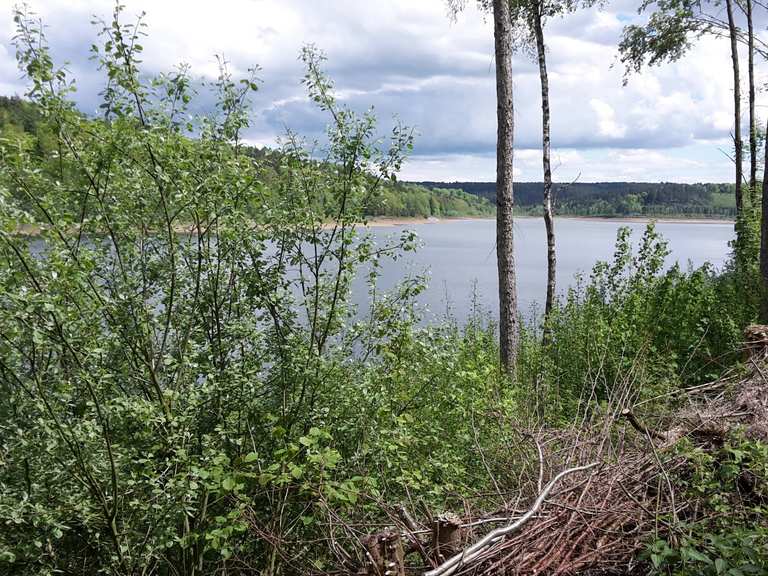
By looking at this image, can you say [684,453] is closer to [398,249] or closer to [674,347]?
[398,249]

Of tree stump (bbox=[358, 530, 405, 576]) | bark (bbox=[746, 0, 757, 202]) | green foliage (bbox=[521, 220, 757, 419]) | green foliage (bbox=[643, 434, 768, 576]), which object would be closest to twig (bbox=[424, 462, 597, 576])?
tree stump (bbox=[358, 530, 405, 576])

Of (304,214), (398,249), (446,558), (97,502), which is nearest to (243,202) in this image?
(304,214)

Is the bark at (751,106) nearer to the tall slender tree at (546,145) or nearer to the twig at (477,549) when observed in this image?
the tall slender tree at (546,145)

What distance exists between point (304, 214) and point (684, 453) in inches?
106

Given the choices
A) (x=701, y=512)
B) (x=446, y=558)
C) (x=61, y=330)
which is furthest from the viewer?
(x=701, y=512)

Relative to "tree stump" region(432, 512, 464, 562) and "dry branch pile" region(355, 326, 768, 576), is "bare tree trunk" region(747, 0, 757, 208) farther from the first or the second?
"tree stump" region(432, 512, 464, 562)

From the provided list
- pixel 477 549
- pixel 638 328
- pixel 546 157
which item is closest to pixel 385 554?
pixel 477 549

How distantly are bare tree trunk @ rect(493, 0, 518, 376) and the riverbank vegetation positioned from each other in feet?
11.7

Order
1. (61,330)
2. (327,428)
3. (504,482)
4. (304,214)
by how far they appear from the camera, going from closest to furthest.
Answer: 1. (61,330)
2. (327,428)
3. (304,214)
4. (504,482)

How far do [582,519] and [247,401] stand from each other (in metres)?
2.07

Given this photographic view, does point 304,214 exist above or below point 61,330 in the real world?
above

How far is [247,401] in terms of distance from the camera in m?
3.82

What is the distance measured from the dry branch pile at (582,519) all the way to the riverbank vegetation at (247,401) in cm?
2

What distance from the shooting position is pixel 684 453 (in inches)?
133
